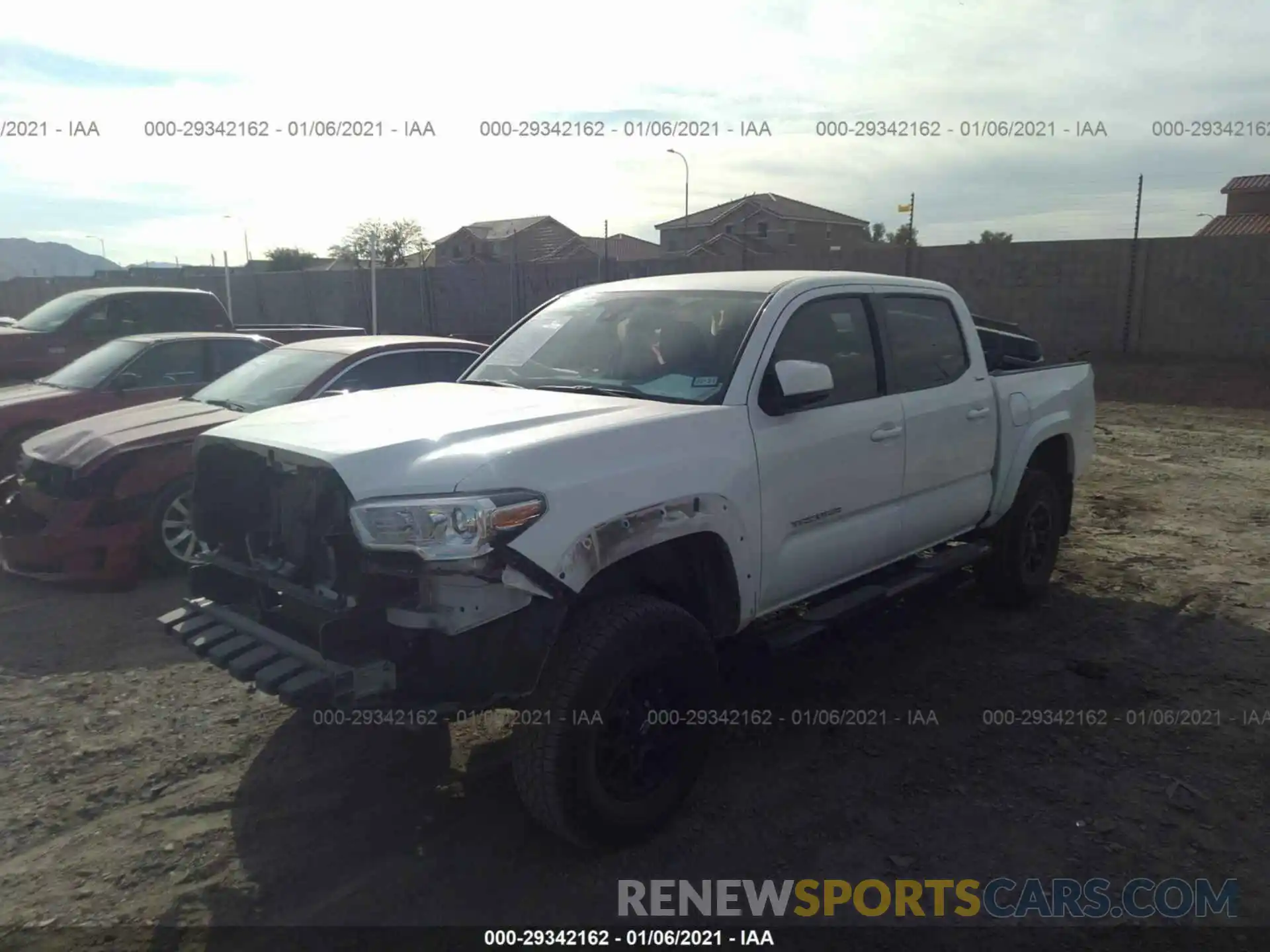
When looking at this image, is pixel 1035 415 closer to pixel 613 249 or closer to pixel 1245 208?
pixel 613 249

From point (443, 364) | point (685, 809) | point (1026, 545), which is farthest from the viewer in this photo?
point (443, 364)

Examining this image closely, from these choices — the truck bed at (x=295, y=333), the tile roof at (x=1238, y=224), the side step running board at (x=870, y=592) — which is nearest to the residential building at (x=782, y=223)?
the tile roof at (x=1238, y=224)

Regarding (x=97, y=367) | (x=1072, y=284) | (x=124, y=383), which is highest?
(x=1072, y=284)

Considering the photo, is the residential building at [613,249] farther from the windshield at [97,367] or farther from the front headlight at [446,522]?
the front headlight at [446,522]

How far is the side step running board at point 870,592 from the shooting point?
388cm

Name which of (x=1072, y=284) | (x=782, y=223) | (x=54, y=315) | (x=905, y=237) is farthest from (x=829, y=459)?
(x=782, y=223)

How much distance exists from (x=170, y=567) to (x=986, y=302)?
1721 centimetres

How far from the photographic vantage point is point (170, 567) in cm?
610

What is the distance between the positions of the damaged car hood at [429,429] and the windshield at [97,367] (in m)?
4.55

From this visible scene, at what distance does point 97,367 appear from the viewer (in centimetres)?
780

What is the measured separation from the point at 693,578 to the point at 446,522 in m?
1.10

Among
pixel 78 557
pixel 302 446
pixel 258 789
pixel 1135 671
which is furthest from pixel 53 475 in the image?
pixel 1135 671

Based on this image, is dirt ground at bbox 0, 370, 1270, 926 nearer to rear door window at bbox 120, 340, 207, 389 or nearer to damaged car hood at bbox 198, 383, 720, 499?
damaged car hood at bbox 198, 383, 720, 499

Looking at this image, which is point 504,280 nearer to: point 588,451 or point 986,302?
point 986,302
